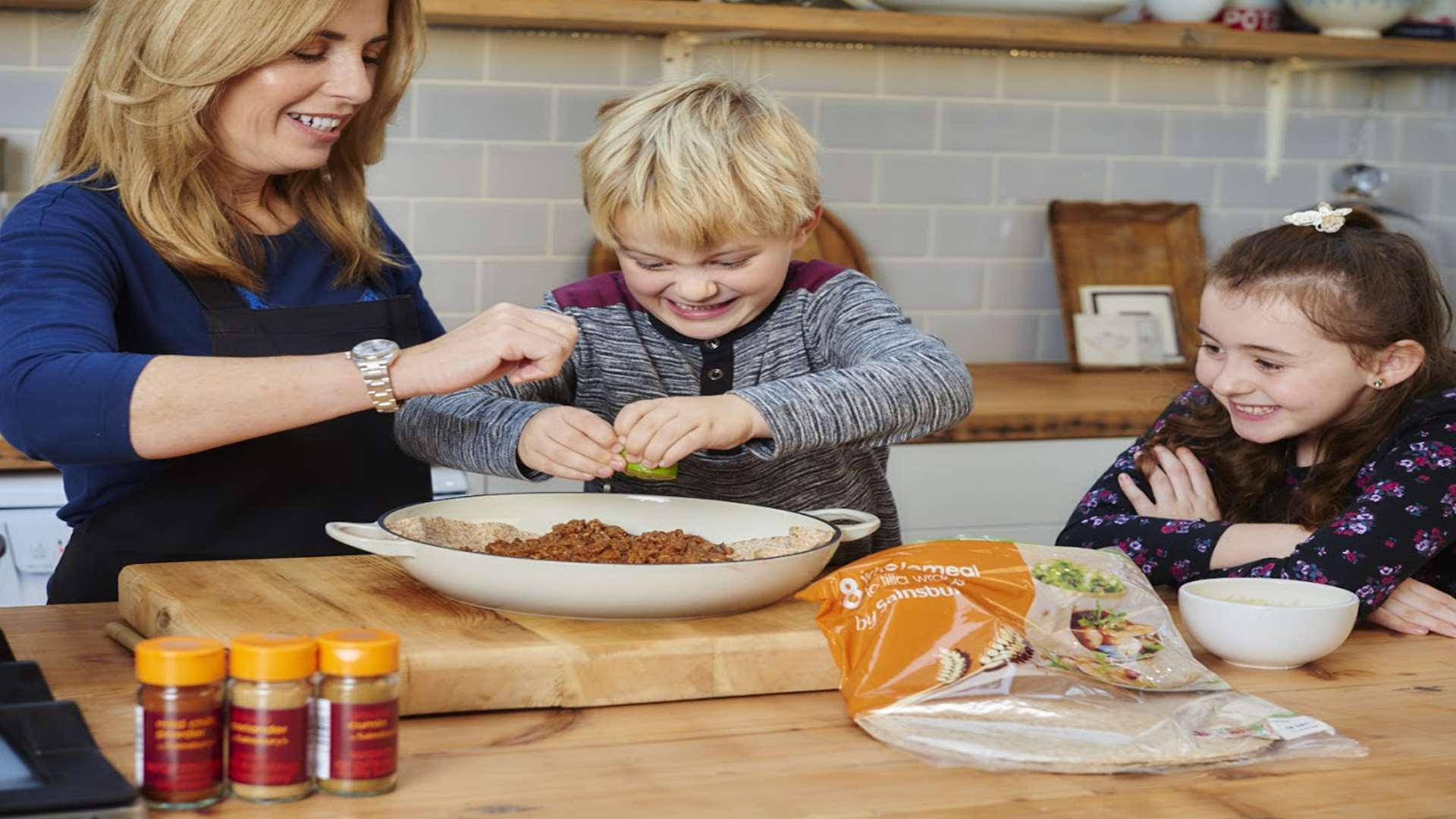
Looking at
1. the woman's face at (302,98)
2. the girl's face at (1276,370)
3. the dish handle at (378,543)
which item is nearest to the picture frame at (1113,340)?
the girl's face at (1276,370)

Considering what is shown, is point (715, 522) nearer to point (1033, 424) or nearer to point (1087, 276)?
point (1033, 424)

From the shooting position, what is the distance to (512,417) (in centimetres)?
166

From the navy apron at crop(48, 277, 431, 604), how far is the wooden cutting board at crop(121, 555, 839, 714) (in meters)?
0.34

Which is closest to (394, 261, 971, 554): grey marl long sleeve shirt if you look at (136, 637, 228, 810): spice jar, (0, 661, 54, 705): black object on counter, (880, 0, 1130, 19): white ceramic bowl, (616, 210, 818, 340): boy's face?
(616, 210, 818, 340): boy's face

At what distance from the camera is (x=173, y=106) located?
171 centimetres

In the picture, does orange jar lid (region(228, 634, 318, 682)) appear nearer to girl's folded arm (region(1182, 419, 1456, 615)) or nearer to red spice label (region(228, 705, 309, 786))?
red spice label (region(228, 705, 309, 786))

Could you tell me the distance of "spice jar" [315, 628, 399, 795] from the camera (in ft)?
3.22

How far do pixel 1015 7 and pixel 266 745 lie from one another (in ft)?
8.32

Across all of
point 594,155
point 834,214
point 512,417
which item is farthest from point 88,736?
point 834,214

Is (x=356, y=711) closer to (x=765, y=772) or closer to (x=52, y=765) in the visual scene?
(x=52, y=765)

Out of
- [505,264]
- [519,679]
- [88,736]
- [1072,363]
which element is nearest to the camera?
[88,736]

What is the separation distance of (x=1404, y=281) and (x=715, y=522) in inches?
33.6

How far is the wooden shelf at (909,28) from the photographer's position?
2.87 metres

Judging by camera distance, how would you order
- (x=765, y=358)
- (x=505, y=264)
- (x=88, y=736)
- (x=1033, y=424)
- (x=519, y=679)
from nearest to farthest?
(x=88, y=736) < (x=519, y=679) < (x=765, y=358) < (x=1033, y=424) < (x=505, y=264)
